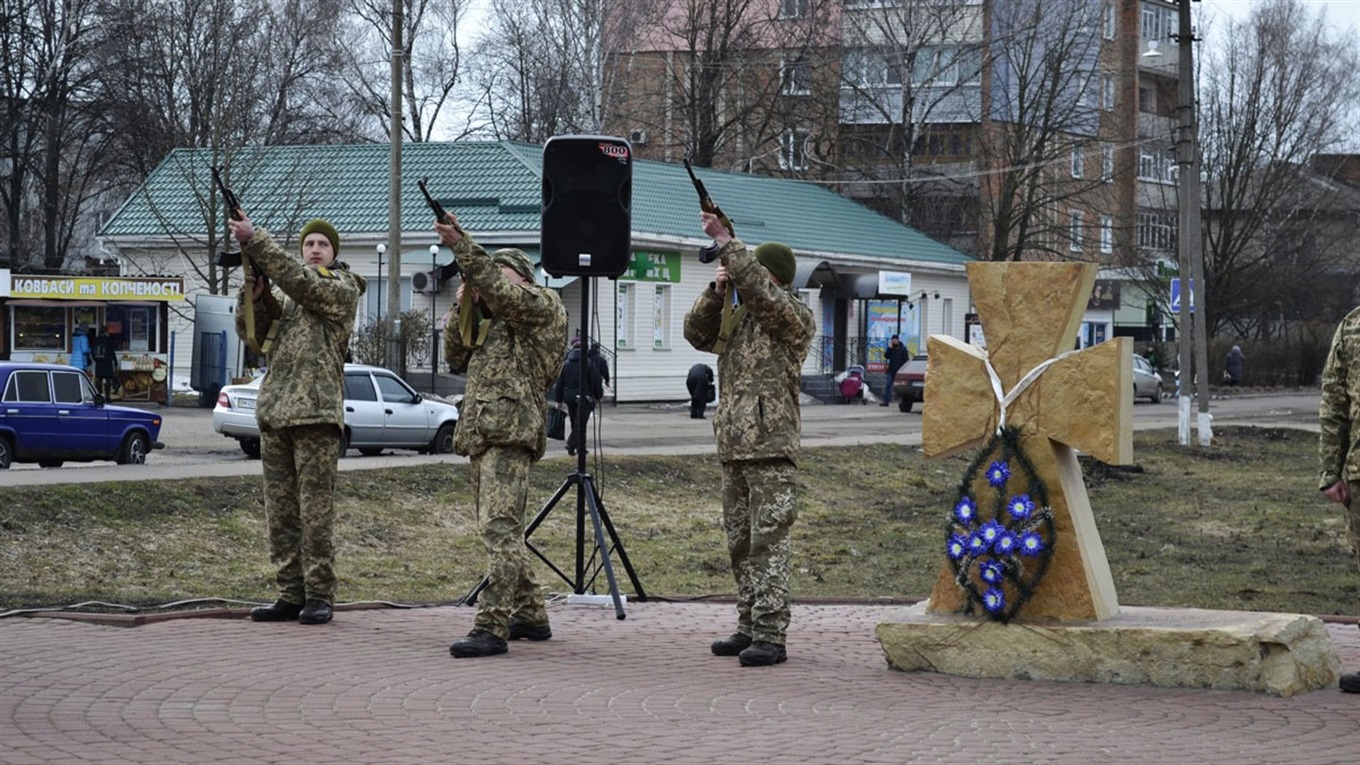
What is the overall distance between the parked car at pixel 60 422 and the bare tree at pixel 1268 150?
141 ft

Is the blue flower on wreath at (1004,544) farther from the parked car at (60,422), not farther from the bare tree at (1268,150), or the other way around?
the bare tree at (1268,150)

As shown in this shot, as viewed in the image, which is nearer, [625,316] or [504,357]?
[504,357]

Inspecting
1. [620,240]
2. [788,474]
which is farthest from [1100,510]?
[788,474]

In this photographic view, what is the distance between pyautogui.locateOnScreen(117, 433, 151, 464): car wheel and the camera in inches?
880

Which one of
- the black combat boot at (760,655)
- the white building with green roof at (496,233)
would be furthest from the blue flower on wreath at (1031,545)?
the white building with green roof at (496,233)

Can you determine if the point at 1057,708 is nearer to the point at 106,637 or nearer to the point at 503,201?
the point at 106,637

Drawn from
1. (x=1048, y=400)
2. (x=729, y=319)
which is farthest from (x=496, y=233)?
(x=1048, y=400)

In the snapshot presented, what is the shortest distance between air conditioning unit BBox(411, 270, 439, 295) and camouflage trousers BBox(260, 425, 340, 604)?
2975 cm

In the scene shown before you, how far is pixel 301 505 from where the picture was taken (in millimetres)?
9453

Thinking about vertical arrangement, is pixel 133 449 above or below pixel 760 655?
above

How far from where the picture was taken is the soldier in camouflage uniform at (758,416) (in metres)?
8.62

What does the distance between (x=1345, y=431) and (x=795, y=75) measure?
5075cm

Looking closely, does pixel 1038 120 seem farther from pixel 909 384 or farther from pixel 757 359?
pixel 757 359

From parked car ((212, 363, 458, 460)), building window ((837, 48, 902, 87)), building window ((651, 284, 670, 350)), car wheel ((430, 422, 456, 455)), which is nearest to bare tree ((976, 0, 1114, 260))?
building window ((837, 48, 902, 87))
